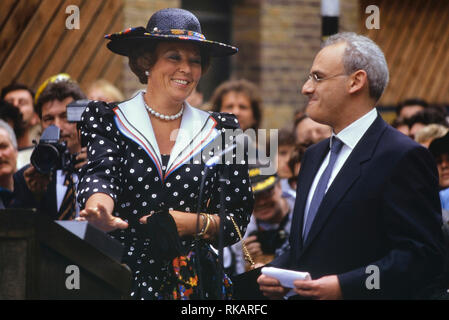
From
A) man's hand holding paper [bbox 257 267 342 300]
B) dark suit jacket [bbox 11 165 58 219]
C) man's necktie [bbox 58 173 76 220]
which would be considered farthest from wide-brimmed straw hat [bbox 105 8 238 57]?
dark suit jacket [bbox 11 165 58 219]

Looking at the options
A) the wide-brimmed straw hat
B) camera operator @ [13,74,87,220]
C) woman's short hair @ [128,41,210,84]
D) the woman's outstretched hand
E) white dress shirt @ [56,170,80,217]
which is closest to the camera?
the woman's outstretched hand

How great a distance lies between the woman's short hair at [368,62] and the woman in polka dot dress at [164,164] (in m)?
0.57

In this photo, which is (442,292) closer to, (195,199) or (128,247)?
(195,199)

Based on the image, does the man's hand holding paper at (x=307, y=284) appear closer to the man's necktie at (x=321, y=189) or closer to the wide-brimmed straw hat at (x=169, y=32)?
the man's necktie at (x=321, y=189)

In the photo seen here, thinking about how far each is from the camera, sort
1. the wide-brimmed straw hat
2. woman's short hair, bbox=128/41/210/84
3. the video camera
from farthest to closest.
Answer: the video camera
woman's short hair, bbox=128/41/210/84
the wide-brimmed straw hat

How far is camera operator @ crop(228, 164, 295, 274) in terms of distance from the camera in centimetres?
530

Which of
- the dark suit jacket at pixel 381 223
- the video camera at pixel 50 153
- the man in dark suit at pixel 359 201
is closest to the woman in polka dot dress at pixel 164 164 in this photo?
the man in dark suit at pixel 359 201

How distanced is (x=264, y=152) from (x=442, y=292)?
3.19 meters

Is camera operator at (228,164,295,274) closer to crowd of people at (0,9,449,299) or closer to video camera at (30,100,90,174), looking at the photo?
video camera at (30,100,90,174)

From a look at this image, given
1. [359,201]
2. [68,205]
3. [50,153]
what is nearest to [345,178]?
[359,201]

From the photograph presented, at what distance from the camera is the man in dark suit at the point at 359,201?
2.82 m

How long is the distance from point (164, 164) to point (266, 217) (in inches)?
91.1

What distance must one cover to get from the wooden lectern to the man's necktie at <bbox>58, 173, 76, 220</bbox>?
191cm

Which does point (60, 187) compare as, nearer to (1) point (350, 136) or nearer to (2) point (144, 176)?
(2) point (144, 176)
